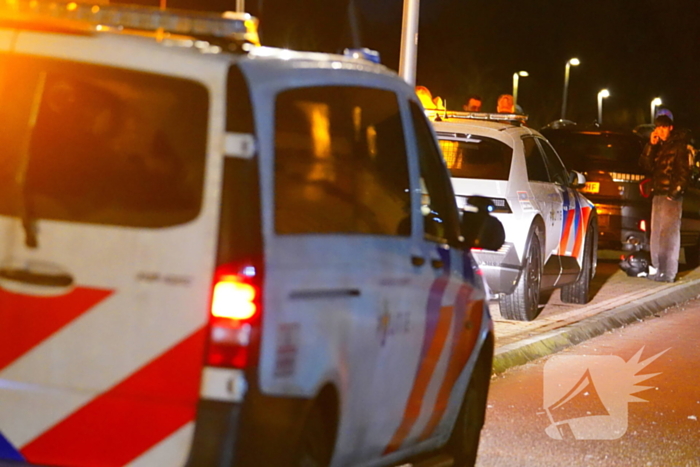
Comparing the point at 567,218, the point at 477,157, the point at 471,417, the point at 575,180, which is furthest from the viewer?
the point at 575,180

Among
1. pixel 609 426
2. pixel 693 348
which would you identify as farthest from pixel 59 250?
pixel 693 348

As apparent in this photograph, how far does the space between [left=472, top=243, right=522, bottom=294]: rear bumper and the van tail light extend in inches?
262

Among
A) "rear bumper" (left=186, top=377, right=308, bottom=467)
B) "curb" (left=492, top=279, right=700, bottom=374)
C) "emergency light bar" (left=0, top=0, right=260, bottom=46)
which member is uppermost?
"emergency light bar" (left=0, top=0, right=260, bottom=46)

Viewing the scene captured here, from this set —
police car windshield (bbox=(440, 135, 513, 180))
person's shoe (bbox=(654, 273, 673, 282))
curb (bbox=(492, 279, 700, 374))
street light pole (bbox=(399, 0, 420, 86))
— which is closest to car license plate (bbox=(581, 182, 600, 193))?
person's shoe (bbox=(654, 273, 673, 282))

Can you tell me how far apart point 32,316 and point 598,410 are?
15.4 ft

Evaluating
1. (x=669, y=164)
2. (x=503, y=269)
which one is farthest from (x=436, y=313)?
(x=669, y=164)

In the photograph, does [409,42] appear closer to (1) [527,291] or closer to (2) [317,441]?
(1) [527,291]

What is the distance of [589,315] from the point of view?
11.7m

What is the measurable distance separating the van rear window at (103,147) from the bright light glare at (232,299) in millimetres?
205

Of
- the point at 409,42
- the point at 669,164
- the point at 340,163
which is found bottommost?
the point at 669,164

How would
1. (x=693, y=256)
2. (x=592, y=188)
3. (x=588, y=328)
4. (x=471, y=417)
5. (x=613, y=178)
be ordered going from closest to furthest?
(x=471, y=417) < (x=588, y=328) < (x=613, y=178) < (x=592, y=188) < (x=693, y=256)

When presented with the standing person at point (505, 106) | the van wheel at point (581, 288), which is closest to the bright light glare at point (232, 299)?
the standing person at point (505, 106)

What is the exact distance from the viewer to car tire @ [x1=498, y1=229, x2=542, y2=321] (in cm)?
1057

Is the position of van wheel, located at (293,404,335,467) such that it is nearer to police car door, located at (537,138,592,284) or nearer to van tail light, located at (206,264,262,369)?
van tail light, located at (206,264,262,369)
